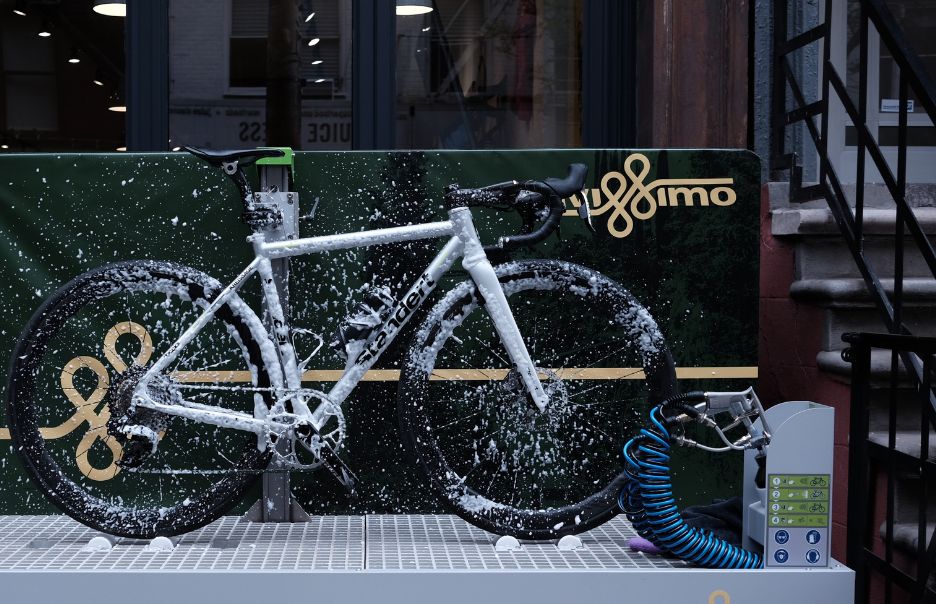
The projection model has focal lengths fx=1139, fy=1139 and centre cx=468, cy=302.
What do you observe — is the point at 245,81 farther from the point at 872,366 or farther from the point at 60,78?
the point at 872,366

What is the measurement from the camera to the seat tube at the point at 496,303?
405cm

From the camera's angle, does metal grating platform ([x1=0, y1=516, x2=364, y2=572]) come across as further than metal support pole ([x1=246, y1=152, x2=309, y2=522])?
No

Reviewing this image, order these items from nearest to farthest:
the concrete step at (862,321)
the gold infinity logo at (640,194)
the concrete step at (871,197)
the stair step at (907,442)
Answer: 1. the stair step at (907,442)
2. the gold infinity logo at (640,194)
3. the concrete step at (862,321)
4. the concrete step at (871,197)

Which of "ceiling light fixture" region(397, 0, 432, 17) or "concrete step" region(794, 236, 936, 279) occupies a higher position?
"ceiling light fixture" region(397, 0, 432, 17)

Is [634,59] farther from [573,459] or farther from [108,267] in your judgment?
[108,267]

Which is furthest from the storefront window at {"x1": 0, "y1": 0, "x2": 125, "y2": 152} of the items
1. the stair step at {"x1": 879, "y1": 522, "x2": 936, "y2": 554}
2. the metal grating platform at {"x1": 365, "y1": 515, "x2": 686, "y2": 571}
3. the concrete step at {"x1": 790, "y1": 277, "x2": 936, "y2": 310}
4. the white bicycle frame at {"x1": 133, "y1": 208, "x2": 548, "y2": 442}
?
the stair step at {"x1": 879, "y1": 522, "x2": 936, "y2": 554}

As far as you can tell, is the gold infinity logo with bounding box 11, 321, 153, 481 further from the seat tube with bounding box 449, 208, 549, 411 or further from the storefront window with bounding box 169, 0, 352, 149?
the storefront window with bounding box 169, 0, 352, 149

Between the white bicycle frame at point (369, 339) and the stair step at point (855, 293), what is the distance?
4.56ft

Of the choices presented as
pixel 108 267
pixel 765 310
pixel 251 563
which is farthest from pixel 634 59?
pixel 251 563

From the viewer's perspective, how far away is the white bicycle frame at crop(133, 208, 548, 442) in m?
4.05

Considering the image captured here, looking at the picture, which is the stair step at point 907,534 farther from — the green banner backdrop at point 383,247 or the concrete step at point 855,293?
the concrete step at point 855,293

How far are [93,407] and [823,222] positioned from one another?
122 inches

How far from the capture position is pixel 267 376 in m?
4.10

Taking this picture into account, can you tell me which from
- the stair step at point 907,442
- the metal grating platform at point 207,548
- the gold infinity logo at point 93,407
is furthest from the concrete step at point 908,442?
the gold infinity logo at point 93,407
